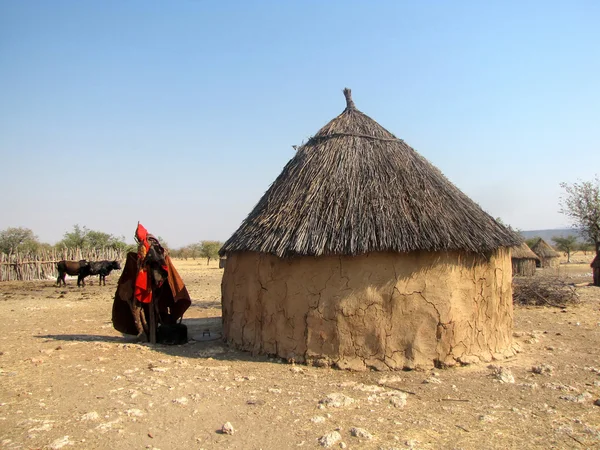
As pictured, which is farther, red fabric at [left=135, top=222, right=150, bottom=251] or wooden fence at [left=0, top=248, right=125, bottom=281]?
wooden fence at [left=0, top=248, right=125, bottom=281]

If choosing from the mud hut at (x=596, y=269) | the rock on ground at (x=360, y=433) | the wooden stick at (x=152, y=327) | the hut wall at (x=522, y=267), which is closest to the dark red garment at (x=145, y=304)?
the wooden stick at (x=152, y=327)

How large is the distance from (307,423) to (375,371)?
1784 mm

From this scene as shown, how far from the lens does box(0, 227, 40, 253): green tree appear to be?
31891 mm

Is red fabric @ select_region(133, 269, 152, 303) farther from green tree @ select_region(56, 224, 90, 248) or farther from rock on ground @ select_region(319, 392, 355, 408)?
green tree @ select_region(56, 224, 90, 248)

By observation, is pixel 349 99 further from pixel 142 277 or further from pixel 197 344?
pixel 197 344

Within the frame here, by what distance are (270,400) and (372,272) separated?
203 centimetres

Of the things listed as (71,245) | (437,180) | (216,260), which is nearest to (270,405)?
(437,180)

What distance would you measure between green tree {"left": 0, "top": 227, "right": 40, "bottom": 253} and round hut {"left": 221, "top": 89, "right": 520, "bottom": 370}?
30092mm

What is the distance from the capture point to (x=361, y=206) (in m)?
6.43

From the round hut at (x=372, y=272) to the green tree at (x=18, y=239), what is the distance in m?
30.1

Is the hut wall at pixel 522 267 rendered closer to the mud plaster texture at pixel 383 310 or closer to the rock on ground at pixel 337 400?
the mud plaster texture at pixel 383 310

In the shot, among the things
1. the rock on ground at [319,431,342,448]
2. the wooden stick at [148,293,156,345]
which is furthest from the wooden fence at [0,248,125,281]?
the rock on ground at [319,431,342,448]

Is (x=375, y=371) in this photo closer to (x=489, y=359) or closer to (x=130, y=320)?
(x=489, y=359)

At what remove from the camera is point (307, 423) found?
4383 millimetres
